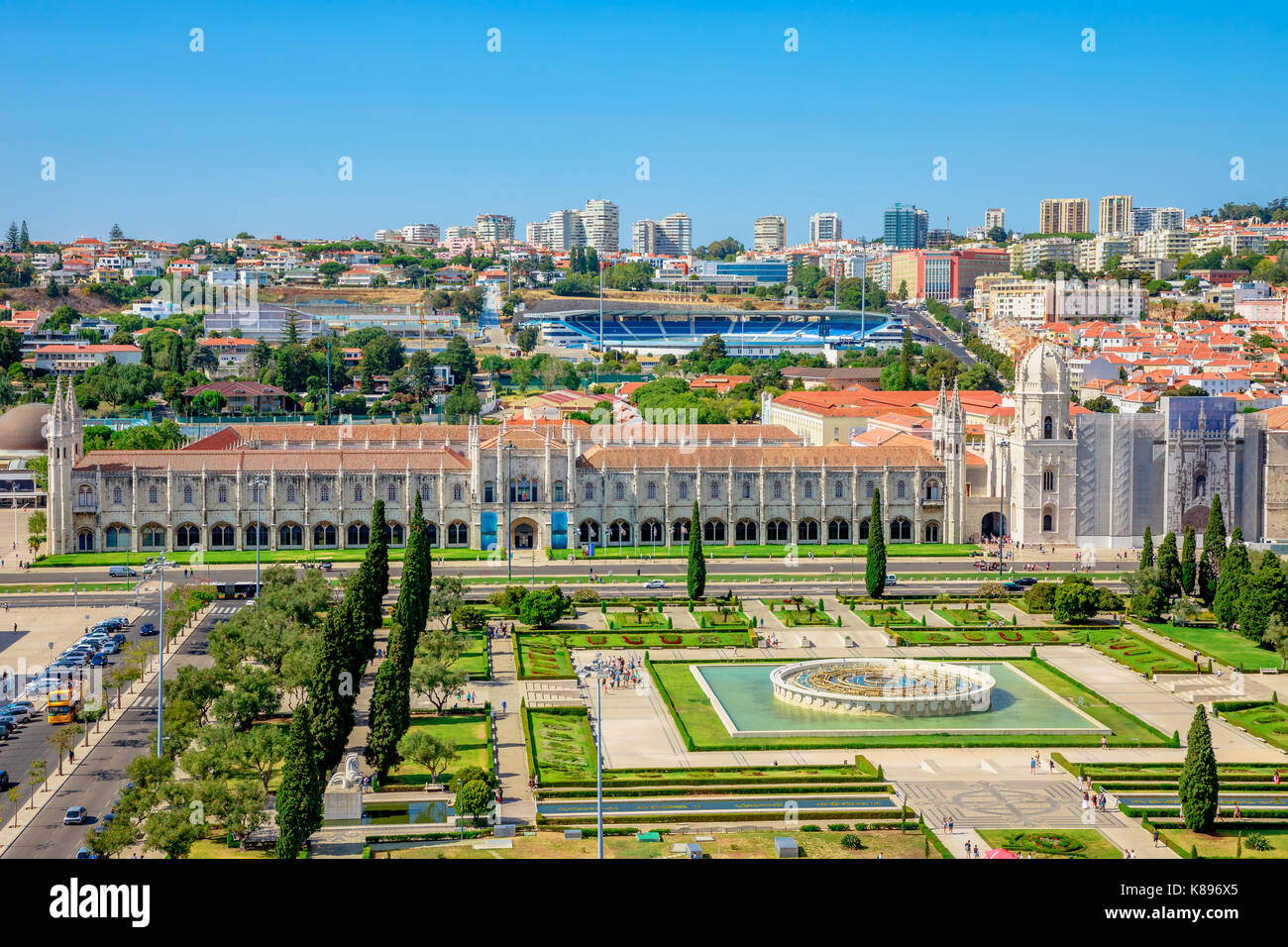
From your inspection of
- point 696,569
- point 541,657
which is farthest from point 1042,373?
point 541,657

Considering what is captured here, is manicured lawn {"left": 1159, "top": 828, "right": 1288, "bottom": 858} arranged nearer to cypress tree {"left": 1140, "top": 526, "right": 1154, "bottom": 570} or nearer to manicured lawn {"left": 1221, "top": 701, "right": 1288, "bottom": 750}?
manicured lawn {"left": 1221, "top": 701, "right": 1288, "bottom": 750}

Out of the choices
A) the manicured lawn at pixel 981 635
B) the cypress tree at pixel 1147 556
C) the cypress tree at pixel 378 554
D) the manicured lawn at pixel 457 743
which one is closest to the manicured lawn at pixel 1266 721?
the manicured lawn at pixel 981 635

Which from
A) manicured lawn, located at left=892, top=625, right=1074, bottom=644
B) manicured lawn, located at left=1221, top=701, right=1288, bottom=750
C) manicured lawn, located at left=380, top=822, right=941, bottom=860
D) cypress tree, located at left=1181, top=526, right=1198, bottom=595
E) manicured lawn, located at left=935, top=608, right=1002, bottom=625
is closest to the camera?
manicured lawn, located at left=380, top=822, right=941, bottom=860

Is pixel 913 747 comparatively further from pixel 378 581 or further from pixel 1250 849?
pixel 378 581

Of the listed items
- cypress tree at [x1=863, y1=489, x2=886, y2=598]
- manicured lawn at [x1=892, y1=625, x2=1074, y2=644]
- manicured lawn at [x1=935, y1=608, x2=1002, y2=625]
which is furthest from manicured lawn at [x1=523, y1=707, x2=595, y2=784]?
cypress tree at [x1=863, y1=489, x2=886, y2=598]
